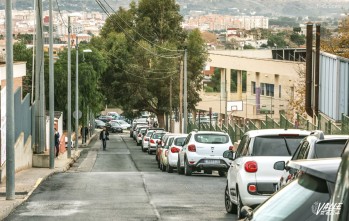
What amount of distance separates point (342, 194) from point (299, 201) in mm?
1426

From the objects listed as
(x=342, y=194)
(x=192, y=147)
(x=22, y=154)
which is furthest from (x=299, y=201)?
(x=22, y=154)

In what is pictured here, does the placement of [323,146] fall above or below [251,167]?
above

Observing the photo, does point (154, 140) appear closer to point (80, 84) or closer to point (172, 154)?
point (80, 84)

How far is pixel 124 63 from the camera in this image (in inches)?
3903

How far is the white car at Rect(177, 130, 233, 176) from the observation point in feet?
108

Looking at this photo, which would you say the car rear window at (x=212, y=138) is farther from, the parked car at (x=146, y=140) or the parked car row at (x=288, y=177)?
the parked car at (x=146, y=140)

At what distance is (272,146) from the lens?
59.7 feet

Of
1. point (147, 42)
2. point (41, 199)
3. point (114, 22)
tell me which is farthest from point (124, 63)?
point (41, 199)

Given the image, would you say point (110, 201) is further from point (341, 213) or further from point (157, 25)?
point (157, 25)

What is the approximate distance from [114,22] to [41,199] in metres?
Answer: 88.3

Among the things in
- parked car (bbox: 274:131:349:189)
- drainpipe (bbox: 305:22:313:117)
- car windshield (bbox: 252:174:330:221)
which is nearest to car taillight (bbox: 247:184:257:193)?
parked car (bbox: 274:131:349:189)

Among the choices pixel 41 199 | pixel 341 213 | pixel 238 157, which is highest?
pixel 341 213

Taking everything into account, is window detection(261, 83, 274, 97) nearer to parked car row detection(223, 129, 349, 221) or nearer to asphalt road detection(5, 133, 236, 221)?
asphalt road detection(5, 133, 236, 221)

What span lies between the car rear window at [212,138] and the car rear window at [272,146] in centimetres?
1478
